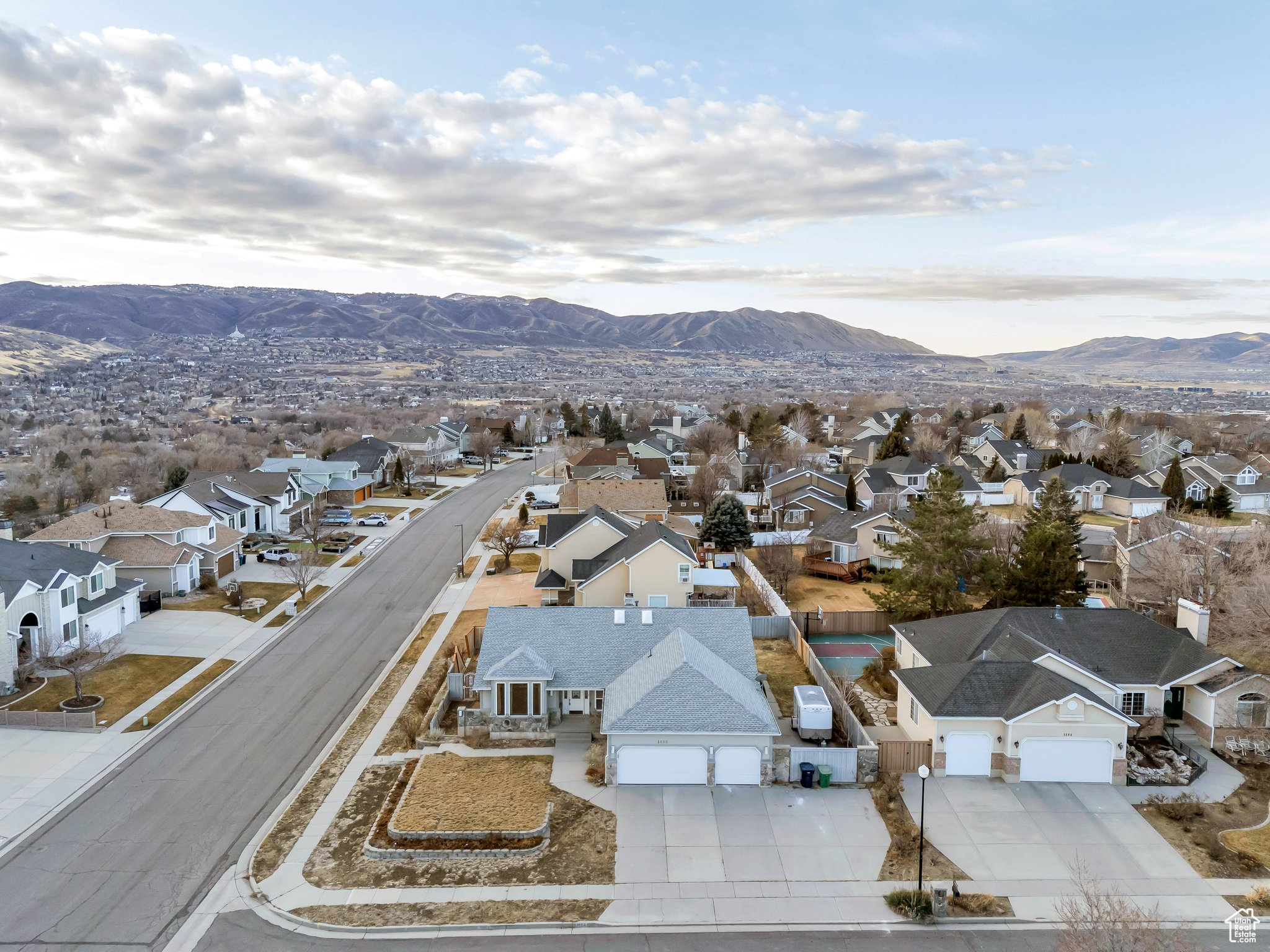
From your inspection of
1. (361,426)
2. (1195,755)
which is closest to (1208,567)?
(1195,755)

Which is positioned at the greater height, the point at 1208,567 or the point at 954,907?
the point at 1208,567

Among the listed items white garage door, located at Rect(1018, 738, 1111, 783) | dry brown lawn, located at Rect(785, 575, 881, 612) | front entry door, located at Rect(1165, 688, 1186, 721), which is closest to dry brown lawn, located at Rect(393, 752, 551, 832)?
white garage door, located at Rect(1018, 738, 1111, 783)

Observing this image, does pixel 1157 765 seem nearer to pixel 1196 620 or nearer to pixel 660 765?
pixel 1196 620

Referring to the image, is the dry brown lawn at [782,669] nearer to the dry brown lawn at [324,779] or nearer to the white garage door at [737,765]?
the white garage door at [737,765]

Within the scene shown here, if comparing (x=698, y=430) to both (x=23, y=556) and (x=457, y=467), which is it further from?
(x=23, y=556)

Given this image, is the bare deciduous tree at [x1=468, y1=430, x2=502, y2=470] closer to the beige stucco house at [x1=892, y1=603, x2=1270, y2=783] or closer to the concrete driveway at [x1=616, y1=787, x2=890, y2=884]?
the beige stucco house at [x1=892, y1=603, x2=1270, y2=783]

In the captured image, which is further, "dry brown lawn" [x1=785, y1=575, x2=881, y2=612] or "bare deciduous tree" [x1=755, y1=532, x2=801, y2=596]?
"bare deciduous tree" [x1=755, y1=532, x2=801, y2=596]
